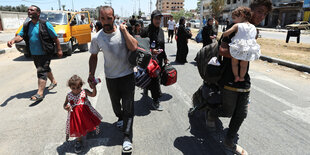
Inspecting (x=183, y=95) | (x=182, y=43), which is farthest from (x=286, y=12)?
(x=183, y=95)

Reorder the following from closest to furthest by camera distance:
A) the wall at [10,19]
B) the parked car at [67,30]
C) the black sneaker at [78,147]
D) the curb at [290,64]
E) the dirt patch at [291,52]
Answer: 1. the black sneaker at [78,147]
2. the curb at [290,64]
3. the dirt patch at [291,52]
4. the parked car at [67,30]
5. the wall at [10,19]

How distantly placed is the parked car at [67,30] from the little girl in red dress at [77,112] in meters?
7.29

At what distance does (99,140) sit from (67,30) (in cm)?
797

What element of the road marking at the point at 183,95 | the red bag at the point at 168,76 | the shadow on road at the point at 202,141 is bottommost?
the shadow on road at the point at 202,141

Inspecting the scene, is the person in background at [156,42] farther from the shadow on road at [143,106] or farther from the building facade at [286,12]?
the building facade at [286,12]

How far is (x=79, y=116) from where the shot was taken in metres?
2.75

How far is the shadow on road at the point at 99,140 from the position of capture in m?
2.83

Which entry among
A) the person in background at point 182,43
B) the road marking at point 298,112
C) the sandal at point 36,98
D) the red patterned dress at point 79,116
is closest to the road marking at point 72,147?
the red patterned dress at point 79,116

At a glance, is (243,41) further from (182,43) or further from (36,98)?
(182,43)

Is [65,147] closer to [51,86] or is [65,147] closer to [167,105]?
[167,105]

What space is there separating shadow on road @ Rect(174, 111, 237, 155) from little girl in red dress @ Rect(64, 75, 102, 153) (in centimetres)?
131

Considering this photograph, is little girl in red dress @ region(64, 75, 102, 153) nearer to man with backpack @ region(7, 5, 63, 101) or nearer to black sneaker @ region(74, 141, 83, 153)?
black sneaker @ region(74, 141, 83, 153)

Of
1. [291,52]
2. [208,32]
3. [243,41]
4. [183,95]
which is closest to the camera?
[243,41]

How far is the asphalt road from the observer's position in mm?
2850
